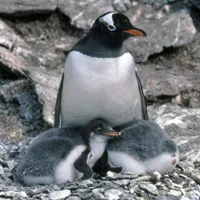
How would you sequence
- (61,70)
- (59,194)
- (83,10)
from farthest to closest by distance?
(83,10), (61,70), (59,194)

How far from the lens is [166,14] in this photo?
248 inches

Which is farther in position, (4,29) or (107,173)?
(4,29)

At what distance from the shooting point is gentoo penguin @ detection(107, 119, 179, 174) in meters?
3.85

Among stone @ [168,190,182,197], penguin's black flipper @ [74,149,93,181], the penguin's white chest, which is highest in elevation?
the penguin's white chest

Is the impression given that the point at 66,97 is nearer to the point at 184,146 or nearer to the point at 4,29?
the point at 184,146

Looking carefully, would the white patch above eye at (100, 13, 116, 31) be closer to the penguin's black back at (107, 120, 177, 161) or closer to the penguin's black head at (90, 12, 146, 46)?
the penguin's black head at (90, 12, 146, 46)

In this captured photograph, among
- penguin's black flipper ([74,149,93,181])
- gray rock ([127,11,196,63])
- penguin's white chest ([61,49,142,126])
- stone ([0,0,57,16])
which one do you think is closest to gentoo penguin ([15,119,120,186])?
penguin's black flipper ([74,149,93,181])

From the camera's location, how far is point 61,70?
5.76 m

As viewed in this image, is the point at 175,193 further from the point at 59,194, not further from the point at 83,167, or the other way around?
the point at 59,194

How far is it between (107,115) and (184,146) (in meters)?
0.72

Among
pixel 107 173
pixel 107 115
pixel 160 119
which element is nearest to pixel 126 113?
pixel 107 115

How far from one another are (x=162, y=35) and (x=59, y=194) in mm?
2784

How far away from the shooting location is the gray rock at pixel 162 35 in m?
5.96

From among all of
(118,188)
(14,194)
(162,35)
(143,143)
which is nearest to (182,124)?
(143,143)
